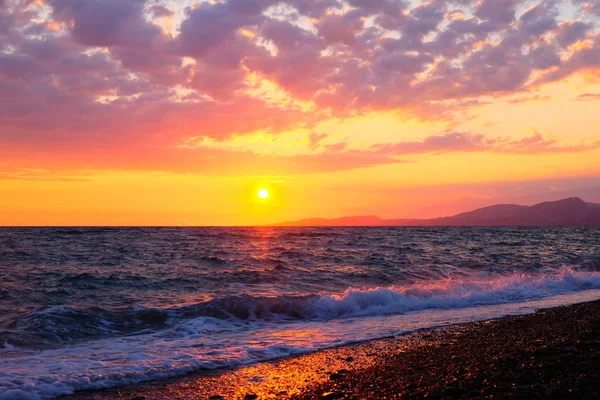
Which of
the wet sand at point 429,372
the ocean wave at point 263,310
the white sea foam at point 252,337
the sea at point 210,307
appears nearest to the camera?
the wet sand at point 429,372

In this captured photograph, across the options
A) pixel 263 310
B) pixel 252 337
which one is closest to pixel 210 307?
pixel 263 310

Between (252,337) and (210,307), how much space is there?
14.2 ft

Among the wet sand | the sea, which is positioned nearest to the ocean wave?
the sea

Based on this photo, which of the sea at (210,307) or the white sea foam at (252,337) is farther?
the sea at (210,307)

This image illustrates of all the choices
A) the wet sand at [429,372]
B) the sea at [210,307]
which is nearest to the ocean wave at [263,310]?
the sea at [210,307]

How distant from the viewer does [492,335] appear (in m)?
12.8

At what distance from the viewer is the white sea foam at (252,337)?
10.1 metres

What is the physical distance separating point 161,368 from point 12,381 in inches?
115

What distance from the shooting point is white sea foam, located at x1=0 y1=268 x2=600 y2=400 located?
33.1 feet

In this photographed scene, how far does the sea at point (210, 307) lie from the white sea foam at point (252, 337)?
0.04 m

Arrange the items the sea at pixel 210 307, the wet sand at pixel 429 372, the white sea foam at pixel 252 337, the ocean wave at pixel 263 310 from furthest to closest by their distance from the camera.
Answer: the ocean wave at pixel 263 310
the sea at pixel 210 307
the white sea foam at pixel 252 337
the wet sand at pixel 429 372

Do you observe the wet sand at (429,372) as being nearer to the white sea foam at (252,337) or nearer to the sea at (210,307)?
the white sea foam at (252,337)

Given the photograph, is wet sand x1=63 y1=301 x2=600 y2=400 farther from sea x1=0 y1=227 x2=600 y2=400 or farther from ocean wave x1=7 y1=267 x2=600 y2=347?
ocean wave x1=7 y1=267 x2=600 y2=347

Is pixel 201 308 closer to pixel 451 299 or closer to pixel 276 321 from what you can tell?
pixel 276 321
